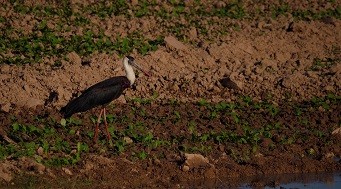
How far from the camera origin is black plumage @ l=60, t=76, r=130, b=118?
48.9 feet

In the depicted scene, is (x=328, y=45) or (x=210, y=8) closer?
(x=328, y=45)

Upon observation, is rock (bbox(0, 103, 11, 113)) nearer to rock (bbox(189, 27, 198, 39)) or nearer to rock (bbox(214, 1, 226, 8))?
rock (bbox(189, 27, 198, 39))

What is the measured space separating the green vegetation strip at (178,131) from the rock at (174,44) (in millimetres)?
2428

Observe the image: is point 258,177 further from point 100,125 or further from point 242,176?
point 100,125

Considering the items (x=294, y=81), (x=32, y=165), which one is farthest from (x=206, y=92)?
(x=32, y=165)

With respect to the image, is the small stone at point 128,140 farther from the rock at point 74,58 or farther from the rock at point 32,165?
the rock at point 74,58

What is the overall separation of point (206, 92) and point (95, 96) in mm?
3540

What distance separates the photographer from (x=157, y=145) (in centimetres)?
1461

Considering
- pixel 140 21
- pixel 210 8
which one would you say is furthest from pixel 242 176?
pixel 210 8

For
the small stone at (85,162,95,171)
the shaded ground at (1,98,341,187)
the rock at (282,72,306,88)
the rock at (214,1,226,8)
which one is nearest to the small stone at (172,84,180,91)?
the shaded ground at (1,98,341,187)

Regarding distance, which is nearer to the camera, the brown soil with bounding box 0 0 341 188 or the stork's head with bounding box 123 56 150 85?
the brown soil with bounding box 0 0 341 188

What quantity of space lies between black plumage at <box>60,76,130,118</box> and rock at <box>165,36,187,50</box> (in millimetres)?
4230

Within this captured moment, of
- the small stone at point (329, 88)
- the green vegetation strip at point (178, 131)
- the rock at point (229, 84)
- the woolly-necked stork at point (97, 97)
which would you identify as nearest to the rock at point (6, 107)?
the green vegetation strip at point (178, 131)

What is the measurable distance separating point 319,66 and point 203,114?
4.66m
